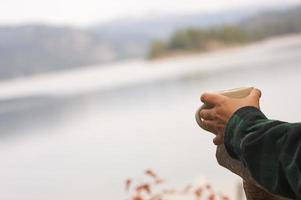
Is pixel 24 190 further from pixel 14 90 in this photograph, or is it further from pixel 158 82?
pixel 158 82

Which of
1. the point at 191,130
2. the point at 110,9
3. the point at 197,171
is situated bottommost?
the point at 197,171

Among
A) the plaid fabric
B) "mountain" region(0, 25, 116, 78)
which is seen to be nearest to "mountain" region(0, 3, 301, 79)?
"mountain" region(0, 25, 116, 78)

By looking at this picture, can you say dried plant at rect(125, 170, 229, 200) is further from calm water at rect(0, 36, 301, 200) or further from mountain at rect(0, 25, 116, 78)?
mountain at rect(0, 25, 116, 78)

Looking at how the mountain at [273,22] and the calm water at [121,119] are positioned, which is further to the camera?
the mountain at [273,22]

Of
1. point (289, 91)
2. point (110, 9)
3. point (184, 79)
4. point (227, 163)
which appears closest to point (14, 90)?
point (110, 9)

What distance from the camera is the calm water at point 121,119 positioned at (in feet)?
10.0

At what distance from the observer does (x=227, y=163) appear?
0.74m

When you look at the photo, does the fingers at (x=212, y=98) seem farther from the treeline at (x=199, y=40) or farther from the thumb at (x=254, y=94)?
the treeline at (x=199, y=40)

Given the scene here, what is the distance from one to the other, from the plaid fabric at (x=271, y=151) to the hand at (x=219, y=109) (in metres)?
0.05

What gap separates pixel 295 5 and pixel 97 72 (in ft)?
4.74

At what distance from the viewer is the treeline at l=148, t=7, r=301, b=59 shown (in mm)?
3227

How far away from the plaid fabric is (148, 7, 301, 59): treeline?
2.53m

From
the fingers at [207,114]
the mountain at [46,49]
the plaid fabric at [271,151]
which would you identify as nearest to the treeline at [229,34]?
the mountain at [46,49]

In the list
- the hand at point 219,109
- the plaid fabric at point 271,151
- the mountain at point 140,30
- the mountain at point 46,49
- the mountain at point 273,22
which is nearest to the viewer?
the plaid fabric at point 271,151
